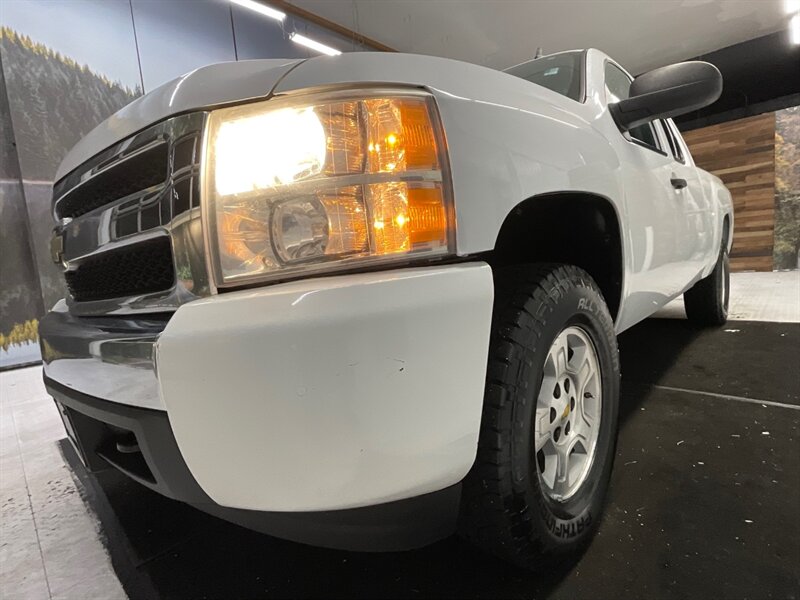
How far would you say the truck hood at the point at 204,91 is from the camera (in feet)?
2.63

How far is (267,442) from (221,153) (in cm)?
50

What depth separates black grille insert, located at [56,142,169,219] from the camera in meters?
0.89

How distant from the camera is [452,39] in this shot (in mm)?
6402

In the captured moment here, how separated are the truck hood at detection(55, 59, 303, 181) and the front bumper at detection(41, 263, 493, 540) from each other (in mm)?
377

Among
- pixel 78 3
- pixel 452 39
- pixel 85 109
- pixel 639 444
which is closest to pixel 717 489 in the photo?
pixel 639 444

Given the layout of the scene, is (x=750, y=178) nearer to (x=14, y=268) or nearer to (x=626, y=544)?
(x=626, y=544)

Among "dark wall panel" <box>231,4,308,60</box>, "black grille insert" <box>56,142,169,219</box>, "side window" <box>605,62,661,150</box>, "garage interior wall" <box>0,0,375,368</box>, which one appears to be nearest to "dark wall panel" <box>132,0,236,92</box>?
"garage interior wall" <box>0,0,375,368</box>

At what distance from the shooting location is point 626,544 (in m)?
1.12

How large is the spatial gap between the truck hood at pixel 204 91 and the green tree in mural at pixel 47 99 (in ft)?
13.8

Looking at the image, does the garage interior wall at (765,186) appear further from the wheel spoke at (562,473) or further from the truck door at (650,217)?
the wheel spoke at (562,473)

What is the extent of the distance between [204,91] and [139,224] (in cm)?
30

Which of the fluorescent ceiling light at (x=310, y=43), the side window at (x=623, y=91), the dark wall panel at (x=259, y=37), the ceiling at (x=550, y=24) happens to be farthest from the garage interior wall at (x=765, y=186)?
the dark wall panel at (x=259, y=37)

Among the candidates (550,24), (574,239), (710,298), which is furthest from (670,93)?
(550,24)

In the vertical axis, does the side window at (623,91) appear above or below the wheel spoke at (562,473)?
above
